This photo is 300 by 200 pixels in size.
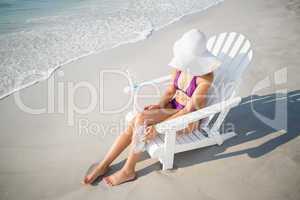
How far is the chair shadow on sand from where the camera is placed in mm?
3516

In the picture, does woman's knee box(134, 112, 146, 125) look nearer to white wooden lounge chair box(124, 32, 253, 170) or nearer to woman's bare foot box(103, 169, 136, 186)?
white wooden lounge chair box(124, 32, 253, 170)

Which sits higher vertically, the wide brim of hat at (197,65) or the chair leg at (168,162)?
the wide brim of hat at (197,65)

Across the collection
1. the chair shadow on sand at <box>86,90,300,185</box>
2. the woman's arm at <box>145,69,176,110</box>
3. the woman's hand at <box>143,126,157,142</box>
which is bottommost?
the chair shadow on sand at <box>86,90,300,185</box>

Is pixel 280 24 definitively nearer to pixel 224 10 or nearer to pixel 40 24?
pixel 224 10

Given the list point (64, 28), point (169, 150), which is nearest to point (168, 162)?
point (169, 150)

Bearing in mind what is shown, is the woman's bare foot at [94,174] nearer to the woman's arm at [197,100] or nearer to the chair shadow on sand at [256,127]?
the chair shadow on sand at [256,127]

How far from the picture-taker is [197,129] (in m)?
3.63

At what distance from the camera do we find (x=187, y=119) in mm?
3141

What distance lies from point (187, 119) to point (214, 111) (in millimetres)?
291

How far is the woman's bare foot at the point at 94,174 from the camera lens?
3236 mm

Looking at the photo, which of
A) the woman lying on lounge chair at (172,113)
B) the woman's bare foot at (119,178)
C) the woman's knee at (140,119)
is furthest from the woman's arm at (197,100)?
the woman's bare foot at (119,178)

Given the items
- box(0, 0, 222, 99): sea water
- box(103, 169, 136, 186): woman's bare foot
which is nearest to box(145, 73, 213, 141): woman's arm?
box(103, 169, 136, 186): woman's bare foot

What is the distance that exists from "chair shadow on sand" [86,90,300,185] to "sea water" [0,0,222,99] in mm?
3043

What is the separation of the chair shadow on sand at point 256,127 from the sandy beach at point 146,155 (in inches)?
0.4
